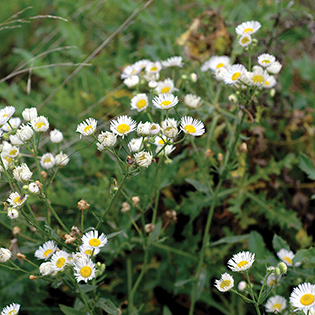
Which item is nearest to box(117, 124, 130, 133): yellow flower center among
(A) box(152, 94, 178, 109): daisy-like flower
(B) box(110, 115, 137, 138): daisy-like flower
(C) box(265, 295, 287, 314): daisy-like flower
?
(B) box(110, 115, 137, 138): daisy-like flower

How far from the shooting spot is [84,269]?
0.99m

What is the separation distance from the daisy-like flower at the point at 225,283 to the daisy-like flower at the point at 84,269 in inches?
13.4

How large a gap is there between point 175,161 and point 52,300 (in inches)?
32.1

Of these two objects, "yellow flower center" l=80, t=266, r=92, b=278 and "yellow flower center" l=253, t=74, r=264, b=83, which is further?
"yellow flower center" l=253, t=74, r=264, b=83

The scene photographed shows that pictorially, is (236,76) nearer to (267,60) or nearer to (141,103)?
(267,60)

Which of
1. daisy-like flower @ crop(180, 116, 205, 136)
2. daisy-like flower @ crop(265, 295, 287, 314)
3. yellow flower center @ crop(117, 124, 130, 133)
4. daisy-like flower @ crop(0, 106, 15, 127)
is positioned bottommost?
daisy-like flower @ crop(265, 295, 287, 314)

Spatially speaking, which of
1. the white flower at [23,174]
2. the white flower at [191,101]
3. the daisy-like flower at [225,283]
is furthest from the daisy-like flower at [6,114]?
the daisy-like flower at [225,283]

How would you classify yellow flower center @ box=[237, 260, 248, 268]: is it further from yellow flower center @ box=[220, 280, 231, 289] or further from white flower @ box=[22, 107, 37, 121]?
white flower @ box=[22, 107, 37, 121]

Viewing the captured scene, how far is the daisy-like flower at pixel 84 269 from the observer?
0.98m

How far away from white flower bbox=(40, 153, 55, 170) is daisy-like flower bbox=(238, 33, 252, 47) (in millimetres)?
802

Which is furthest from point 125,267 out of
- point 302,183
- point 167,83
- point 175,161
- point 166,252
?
point 302,183

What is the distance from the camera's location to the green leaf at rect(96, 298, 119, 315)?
1.13 metres

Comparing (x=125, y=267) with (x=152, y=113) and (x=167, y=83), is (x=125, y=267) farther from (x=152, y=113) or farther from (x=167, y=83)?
(x=167, y=83)

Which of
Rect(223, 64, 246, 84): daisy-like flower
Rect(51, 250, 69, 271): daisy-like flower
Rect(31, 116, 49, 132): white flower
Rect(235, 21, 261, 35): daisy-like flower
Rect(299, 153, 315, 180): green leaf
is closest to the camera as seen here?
Rect(51, 250, 69, 271): daisy-like flower
